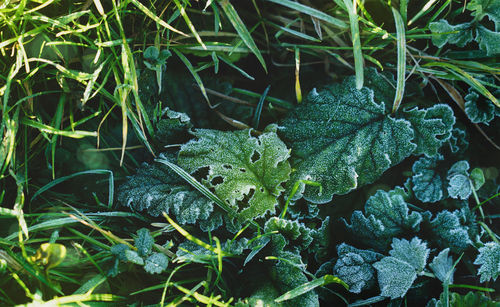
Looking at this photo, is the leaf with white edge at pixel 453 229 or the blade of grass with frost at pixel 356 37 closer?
the blade of grass with frost at pixel 356 37

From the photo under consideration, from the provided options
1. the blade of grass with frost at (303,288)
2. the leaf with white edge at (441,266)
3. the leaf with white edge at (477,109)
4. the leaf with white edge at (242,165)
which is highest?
the leaf with white edge at (477,109)

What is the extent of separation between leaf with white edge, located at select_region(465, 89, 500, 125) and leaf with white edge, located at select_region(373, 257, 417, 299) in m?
0.72

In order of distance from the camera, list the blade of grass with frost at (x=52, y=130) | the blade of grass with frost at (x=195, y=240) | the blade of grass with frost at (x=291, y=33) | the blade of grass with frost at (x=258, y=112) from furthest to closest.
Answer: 1. the blade of grass with frost at (x=258, y=112)
2. the blade of grass with frost at (x=291, y=33)
3. the blade of grass with frost at (x=52, y=130)
4. the blade of grass with frost at (x=195, y=240)

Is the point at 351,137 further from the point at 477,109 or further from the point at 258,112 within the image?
the point at 477,109

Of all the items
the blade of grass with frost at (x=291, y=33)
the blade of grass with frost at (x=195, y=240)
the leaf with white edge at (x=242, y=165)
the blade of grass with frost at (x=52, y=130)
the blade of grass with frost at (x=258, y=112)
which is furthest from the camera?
the blade of grass with frost at (x=258, y=112)

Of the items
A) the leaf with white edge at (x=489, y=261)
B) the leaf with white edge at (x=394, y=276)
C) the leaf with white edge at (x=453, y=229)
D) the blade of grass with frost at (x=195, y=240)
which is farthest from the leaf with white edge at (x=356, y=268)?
the blade of grass with frost at (x=195, y=240)

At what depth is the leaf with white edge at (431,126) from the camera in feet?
6.22

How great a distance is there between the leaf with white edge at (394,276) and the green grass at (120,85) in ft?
1.00

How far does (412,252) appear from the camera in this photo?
72.6 inches

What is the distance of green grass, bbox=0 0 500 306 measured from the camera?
5.58 ft

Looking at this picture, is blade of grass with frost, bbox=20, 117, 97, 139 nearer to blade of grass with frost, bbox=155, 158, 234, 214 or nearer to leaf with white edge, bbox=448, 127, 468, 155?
blade of grass with frost, bbox=155, 158, 234, 214

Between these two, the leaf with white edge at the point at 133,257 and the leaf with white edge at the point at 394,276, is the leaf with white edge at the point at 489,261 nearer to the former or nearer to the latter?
the leaf with white edge at the point at 394,276

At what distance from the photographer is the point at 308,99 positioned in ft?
6.63

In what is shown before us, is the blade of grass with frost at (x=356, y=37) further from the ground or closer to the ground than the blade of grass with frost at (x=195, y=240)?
further from the ground
